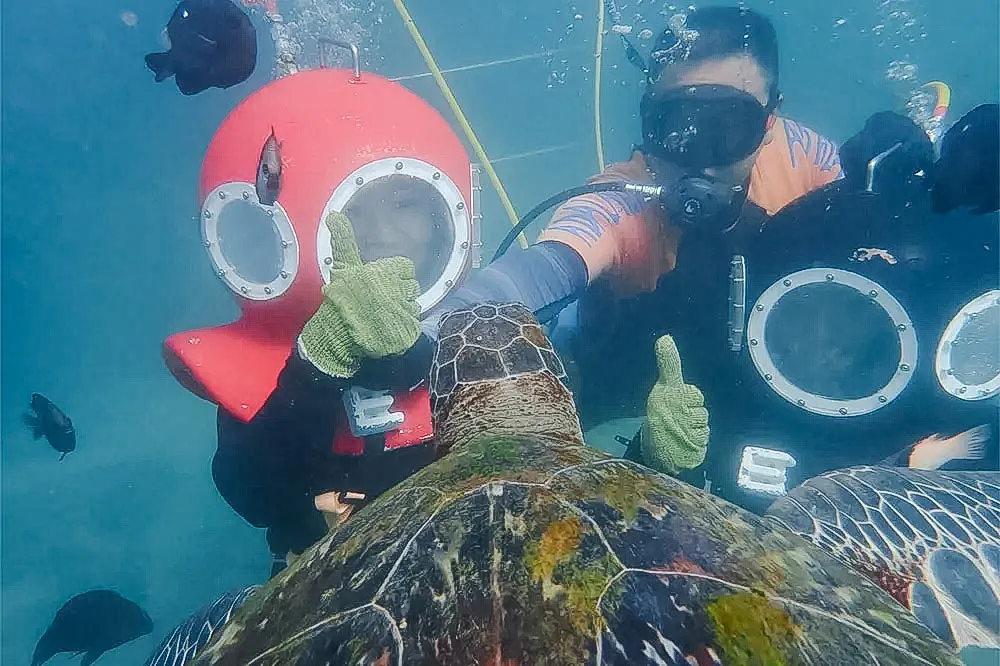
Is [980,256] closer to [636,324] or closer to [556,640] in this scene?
[636,324]

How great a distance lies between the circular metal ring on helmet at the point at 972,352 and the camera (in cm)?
264

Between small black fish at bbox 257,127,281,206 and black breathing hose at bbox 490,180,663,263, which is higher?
small black fish at bbox 257,127,281,206

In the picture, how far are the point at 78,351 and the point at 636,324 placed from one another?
13.1m

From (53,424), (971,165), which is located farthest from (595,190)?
(53,424)

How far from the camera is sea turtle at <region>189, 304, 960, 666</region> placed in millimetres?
896

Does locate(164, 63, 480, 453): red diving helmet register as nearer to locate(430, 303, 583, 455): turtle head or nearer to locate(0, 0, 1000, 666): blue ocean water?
locate(430, 303, 583, 455): turtle head

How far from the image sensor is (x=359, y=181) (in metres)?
2.51

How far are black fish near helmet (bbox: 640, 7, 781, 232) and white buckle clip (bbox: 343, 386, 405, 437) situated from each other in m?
1.67

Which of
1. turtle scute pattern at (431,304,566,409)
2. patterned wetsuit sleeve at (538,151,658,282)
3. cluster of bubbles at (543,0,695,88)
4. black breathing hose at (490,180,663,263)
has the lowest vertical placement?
turtle scute pattern at (431,304,566,409)

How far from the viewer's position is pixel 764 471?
2758 millimetres

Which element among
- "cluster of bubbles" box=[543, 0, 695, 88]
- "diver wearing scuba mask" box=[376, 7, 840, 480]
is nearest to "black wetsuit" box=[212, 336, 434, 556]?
"diver wearing scuba mask" box=[376, 7, 840, 480]

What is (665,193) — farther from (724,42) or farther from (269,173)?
(269,173)

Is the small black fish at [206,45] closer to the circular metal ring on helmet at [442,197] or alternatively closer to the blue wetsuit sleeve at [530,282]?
the circular metal ring on helmet at [442,197]

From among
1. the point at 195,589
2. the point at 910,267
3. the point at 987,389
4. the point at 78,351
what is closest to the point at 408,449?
the point at 910,267
